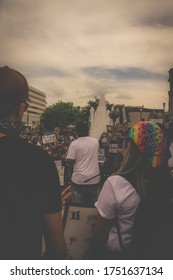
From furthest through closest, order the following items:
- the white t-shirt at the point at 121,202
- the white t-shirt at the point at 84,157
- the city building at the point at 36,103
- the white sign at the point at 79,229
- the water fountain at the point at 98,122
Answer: the city building at the point at 36,103 → the water fountain at the point at 98,122 → the white t-shirt at the point at 84,157 → the white sign at the point at 79,229 → the white t-shirt at the point at 121,202

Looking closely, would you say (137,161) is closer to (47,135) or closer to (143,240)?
(143,240)

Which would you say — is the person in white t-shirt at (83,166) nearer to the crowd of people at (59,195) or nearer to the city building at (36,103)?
the crowd of people at (59,195)

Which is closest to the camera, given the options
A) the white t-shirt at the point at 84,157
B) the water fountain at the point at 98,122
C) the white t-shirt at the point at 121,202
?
the white t-shirt at the point at 121,202

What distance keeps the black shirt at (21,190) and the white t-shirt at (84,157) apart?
403 cm

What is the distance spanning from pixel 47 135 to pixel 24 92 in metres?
11.1

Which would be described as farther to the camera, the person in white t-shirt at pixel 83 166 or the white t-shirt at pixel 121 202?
the person in white t-shirt at pixel 83 166

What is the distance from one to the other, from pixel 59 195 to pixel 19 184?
202 mm

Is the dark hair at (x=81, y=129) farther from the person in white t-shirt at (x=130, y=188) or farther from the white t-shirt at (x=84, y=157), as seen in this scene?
the person in white t-shirt at (x=130, y=188)

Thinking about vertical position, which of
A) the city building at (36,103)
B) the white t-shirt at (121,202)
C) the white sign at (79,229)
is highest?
the city building at (36,103)

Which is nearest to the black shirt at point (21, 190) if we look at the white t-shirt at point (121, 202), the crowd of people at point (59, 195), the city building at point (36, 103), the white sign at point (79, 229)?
the crowd of people at point (59, 195)

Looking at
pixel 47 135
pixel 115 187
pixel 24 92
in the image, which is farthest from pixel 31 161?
pixel 47 135

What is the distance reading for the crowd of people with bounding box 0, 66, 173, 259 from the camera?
1830 mm

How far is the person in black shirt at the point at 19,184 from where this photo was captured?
1.82 m

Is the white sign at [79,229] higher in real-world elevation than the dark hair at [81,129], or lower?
lower
